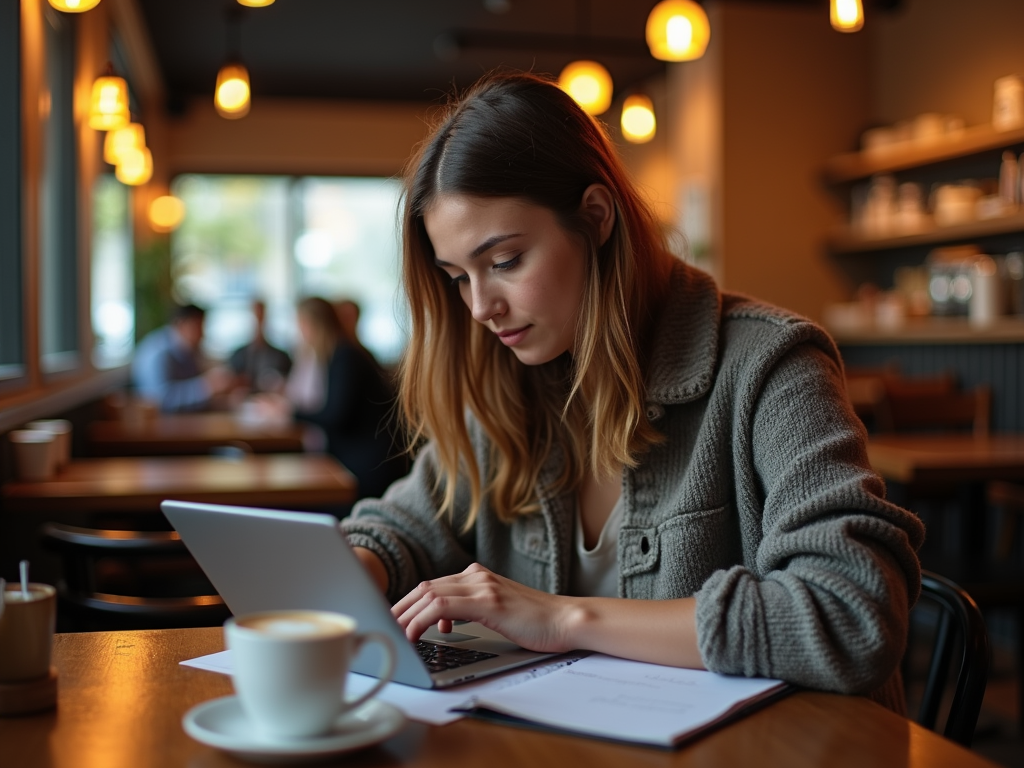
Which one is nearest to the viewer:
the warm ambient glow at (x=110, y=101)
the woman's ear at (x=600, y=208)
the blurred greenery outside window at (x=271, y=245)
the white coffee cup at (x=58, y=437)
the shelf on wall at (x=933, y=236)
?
the woman's ear at (x=600, y=208)

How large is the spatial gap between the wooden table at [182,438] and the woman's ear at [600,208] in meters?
3.15

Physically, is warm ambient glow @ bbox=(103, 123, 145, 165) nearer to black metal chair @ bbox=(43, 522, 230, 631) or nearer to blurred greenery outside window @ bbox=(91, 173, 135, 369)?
blurred greenery outside window @ bbox=(91, 173, 135, 369)

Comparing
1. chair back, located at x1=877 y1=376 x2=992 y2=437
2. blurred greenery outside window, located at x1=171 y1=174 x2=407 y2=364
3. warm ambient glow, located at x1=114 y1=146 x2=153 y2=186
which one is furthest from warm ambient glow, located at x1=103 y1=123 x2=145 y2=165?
blurred greenery outside window, located at x1=171 y1=174 x2=407 y2=364

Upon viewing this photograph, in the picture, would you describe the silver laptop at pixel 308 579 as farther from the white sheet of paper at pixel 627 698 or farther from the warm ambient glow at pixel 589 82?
the warm ambient glow at pixel 589 82

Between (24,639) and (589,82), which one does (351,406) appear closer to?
(589,82)

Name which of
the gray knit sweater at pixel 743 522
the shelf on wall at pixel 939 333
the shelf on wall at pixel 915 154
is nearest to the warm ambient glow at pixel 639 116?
the shelf on wall at pixel 915 154

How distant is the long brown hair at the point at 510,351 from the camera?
1.32 meters

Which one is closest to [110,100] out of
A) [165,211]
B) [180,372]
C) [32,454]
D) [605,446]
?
[32,454]

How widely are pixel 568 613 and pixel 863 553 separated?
293mm

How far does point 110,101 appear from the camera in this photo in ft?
11.2

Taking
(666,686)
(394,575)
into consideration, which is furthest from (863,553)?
(394,575)

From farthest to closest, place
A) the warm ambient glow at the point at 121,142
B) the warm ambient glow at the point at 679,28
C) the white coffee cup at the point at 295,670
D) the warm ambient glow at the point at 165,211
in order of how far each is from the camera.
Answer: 1. the warm ambient glow at the point at 165,211
2. the warm ambient glow at the point at 121,142
3. the warm ambient glow at the point at 679,28
4. the white coffee cup at the point at 295,670

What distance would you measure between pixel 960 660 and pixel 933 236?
4.19 metres

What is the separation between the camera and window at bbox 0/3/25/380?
313 centimetres
